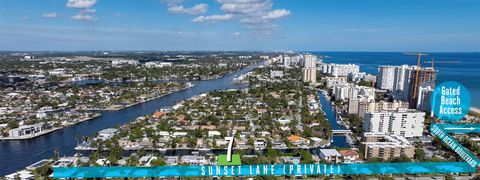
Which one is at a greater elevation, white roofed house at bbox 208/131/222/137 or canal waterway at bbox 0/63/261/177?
white roofed house at bbox 208/131/222/137

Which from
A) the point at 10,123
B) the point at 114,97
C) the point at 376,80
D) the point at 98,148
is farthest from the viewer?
the point at 376,80

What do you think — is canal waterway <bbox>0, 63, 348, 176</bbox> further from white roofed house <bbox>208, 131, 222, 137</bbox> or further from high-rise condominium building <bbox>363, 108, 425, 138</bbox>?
white roofed house <bbox>208, 131, 222, 137</bbox>

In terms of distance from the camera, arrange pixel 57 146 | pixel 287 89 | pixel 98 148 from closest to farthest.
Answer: pixel 98 148 < pixel 57 146 < pixel 287 89

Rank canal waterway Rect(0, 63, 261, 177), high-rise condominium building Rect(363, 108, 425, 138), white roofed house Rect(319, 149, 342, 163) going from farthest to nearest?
high-rise condominium building Rect(363, 108, 425, 138)
canal waterway Rect(0, 63, 261, 177)
white roofed house Rect(319, 149, 342, 163)

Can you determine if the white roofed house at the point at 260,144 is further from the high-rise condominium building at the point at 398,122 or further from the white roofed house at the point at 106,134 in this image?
the white roofed house at the point at 106,134

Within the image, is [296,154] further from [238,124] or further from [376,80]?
[376,80]

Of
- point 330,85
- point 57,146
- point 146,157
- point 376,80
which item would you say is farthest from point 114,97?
point 376,80

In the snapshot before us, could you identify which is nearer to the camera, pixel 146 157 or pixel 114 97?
pixel 146 157
